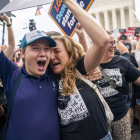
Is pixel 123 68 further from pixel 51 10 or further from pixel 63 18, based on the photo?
pixel 51 10

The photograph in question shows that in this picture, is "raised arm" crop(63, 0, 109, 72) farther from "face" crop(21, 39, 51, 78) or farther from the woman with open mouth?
"face" crop(21, 39, 51, 78)

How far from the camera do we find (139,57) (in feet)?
9.28

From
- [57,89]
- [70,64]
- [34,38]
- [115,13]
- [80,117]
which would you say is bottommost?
[80,117]

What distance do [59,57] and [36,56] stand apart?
0.24m

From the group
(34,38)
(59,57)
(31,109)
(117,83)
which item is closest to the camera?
(31,109)

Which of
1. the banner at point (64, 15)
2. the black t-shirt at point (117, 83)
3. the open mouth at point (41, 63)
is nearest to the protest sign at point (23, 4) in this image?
the open mouth at point (41, 63)

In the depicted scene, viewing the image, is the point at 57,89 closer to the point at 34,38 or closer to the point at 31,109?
the point at 31,109

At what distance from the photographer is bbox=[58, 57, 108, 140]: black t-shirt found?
1455mm

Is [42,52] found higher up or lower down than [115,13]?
lower down

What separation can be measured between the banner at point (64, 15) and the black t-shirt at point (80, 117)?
122 centimetres

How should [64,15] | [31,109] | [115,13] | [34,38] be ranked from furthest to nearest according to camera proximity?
[115,13], [64,15], [34,38], [31,109]

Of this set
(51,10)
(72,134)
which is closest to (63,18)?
→ (51,10)

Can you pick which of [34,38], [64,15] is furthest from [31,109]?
[64,15]

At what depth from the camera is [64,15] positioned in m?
2.48
